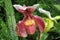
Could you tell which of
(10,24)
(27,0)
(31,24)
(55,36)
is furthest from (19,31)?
(27,0)

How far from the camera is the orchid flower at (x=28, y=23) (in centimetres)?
76

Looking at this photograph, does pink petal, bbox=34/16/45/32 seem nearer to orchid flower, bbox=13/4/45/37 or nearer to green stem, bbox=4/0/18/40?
orchid flower, bbox=13/4/45/37

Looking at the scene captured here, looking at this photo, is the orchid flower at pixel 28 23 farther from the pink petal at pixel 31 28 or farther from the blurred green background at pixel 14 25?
the blurred green background at pixel 14 25

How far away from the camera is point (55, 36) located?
999 mm

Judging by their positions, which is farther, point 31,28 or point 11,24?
point 11,24

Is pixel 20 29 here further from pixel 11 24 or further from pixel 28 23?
pixel 11 24

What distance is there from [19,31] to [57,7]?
32 cm

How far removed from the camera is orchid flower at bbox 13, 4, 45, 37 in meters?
0.76

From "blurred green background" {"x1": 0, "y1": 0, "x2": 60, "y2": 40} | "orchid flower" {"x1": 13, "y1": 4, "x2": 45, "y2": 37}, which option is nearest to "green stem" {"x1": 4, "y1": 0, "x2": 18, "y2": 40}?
"blurred green background" {"x1": 0, "y1": 0, "x2": 60, "y2": 40}

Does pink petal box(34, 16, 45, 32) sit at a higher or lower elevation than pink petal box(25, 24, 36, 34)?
higher

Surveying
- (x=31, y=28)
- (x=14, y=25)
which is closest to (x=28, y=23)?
(x=31, y=28)

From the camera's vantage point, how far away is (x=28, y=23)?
789 mm

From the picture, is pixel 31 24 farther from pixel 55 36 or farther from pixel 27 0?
pixel 27 0

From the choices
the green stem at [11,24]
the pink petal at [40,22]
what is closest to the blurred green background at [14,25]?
the green stem at [11,24]
